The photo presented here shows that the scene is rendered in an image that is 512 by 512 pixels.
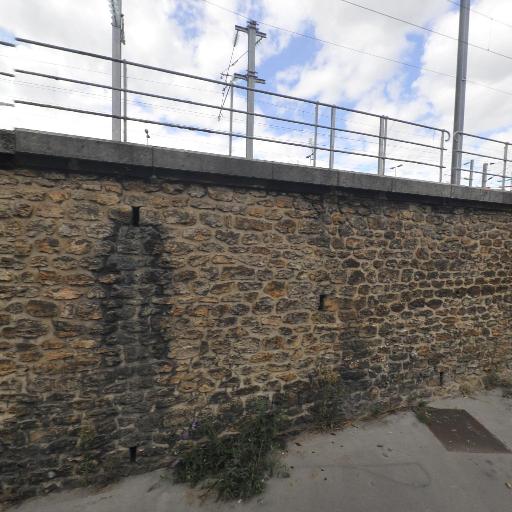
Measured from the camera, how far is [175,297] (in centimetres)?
380

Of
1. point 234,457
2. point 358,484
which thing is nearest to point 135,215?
point 234,457

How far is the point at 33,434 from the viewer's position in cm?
Answer: 338

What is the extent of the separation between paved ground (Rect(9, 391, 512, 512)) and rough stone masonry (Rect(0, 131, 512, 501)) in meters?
0.29

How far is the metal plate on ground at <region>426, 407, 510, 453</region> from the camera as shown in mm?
4402

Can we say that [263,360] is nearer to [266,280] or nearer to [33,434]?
[266,280]

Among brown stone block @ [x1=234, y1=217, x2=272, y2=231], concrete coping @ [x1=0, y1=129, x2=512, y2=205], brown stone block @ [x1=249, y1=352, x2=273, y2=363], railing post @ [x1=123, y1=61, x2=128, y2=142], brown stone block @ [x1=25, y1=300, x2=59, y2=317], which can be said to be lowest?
brown stone block @ [x1=249, y1=352, x2=273, y2=363]

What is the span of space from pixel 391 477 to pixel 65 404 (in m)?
3.62

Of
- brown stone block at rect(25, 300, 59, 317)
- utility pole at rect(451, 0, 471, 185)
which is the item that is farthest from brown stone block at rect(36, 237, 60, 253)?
utility pole at rect(451, 0, 471, 185)

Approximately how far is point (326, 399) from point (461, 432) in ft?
6.42

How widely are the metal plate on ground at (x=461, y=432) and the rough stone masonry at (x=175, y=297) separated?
0.48m

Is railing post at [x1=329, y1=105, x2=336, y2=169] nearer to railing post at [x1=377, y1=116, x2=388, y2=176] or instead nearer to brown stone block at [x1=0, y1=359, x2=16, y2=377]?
railing post at [x1=377, y1=116, x2=388, y2=176]

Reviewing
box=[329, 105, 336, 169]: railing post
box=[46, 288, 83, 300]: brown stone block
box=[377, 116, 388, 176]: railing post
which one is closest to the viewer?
box=[46, 288, 83, 300]: brown stone block

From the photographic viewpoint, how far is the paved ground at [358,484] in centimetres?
337

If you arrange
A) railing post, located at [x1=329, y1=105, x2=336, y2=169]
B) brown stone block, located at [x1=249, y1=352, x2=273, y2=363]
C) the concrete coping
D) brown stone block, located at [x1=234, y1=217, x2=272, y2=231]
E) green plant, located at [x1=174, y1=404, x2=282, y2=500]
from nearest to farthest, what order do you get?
the concrete coping < green plant, located at [x1=174, y1=404, x2=282, y2=500] < brown stone block, located at [x1=234, y1=217, x2=272, y2=231] < brown stone block, located at [x1=249, y1=352, x2=273, y2=363] < railing post, located at [x1=329, y1=105, x2=336, y2=169]
